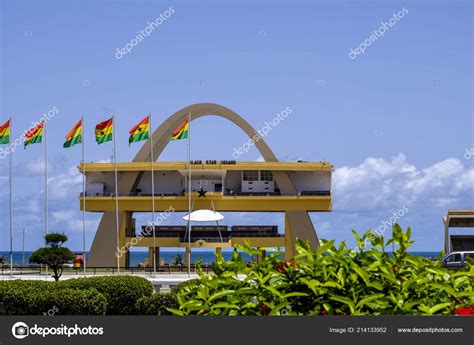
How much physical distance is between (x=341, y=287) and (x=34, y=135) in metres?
49.3

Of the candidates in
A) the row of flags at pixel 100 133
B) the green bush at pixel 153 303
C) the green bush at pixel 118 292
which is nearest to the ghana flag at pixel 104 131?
the row of flags at pixel 100 133

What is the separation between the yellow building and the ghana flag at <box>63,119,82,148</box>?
39.8ft

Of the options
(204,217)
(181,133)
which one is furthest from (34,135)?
(204,217)

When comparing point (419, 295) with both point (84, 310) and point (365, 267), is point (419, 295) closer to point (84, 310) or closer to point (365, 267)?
point (365, 267)

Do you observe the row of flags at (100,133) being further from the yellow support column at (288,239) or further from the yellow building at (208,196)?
the yellow support column at (288,239)

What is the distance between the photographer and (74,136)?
5378cm

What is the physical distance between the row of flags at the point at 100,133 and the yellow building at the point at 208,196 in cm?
1261

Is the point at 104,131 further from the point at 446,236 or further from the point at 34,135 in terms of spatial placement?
the point at 446,236

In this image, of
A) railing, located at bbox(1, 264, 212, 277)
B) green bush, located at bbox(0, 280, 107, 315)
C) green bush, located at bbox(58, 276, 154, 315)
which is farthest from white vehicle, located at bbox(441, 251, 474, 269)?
green bush, located at bbox(0, 280, 107, 315)

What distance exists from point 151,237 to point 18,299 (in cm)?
4306

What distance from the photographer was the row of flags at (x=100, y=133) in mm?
51906

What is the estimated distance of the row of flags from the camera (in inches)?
2044

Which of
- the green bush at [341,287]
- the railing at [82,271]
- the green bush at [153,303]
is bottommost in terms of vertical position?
the railing at [82,271]

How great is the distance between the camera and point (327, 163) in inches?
2662
